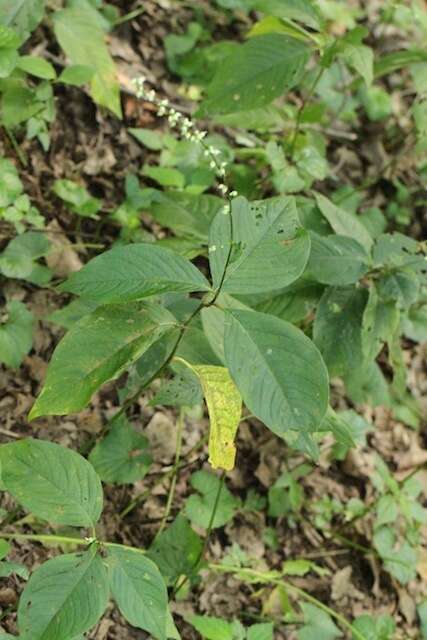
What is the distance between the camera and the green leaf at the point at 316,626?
247 cm

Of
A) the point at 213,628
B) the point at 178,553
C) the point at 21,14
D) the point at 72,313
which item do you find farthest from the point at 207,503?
the point at 21,14

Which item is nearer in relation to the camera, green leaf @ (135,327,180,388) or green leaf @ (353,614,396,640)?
green leaf @ (135,327,180,388)

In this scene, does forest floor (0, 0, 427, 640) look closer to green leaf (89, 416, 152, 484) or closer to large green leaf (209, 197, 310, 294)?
green leaf (89, 416, 152, 484)

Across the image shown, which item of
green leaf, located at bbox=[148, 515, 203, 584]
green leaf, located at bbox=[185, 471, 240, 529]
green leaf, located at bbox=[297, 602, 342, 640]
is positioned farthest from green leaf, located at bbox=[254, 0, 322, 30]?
green leaf, located at bbox=[297, 602, 342, 640]

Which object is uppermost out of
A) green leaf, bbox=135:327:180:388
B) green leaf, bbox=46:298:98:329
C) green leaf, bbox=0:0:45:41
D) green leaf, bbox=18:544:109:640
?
green leaf, bbox=0:0:45:41

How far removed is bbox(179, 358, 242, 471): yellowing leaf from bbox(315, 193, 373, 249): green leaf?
3.20ft

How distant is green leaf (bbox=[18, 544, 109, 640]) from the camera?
1.56 meters

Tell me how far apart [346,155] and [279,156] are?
4.44 feet

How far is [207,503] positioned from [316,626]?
22.1 inches

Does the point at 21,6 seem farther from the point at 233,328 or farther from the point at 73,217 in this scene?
the point at 233,328

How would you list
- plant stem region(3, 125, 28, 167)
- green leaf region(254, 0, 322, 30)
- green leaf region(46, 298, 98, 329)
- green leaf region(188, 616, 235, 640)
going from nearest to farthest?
green leaf region(188, 616, 235, 640), green leaf region(46, 298, 98, 329), green leaf region(254, 0, 322, 30), plant stem region(3, 125, 28, 167)

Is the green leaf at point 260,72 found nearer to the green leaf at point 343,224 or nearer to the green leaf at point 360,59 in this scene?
the green leaf at point 360,59

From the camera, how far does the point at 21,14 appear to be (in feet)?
8.39

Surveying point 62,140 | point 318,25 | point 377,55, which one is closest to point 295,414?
point 318,25
